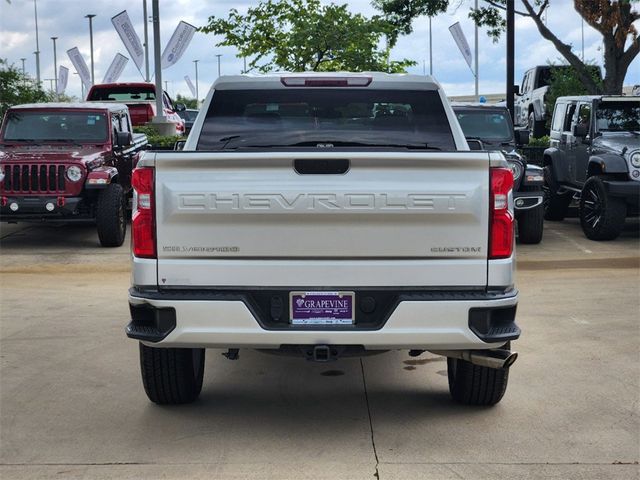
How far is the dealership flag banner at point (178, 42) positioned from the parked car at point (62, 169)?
68.7 feet

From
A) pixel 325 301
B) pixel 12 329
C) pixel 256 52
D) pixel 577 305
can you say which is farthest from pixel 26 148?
pixel 256 52

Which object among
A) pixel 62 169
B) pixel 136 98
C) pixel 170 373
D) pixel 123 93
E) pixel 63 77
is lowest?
pixel 170 373

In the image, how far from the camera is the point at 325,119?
6516 mm

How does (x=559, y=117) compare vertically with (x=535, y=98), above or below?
below

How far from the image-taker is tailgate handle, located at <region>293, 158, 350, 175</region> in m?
5.24

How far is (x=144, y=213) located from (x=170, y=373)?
45.4 inches

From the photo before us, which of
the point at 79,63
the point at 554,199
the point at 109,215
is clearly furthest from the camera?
the point at 79,63

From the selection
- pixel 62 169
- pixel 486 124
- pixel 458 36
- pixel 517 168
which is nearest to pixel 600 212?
pixel 517 168

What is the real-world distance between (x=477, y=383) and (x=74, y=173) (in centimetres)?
878

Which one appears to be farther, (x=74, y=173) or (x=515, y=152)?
(x=515, y=152)

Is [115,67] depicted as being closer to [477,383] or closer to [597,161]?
[597,161]

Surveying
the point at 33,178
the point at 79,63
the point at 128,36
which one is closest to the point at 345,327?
the point at 33,178

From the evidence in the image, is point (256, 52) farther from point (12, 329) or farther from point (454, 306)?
point (454, 306)

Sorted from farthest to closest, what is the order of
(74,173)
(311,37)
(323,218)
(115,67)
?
(115,67), (311,37), (74,173), (323,218)
